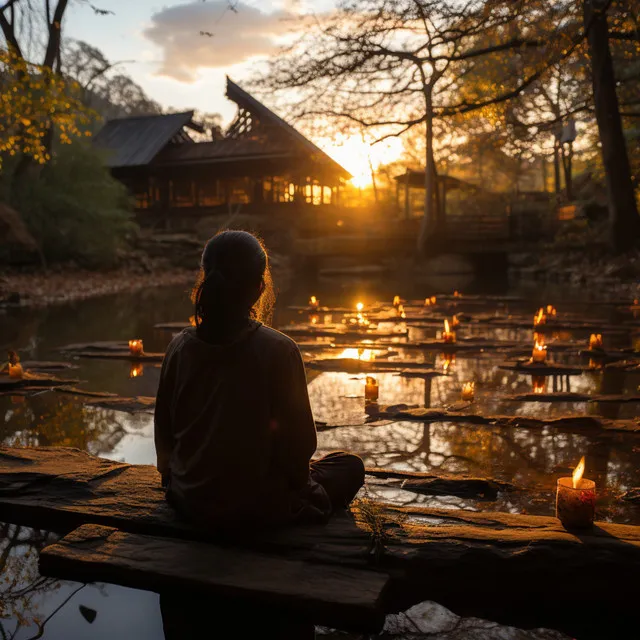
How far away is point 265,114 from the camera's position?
31.6 m

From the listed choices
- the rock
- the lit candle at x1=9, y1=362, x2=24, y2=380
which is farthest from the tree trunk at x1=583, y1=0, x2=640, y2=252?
the rock

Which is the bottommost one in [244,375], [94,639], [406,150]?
[94,639]

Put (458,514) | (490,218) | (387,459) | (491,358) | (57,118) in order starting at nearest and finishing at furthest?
1. (458,514)
2. (387,459)
3. (491,358)
4. (57,118)
5. (490,218)

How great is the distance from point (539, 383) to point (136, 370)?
4535 millimetres

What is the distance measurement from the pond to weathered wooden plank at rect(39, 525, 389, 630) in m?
0.17

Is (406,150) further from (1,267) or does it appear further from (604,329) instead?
(604,329)

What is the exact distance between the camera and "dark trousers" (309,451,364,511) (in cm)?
289

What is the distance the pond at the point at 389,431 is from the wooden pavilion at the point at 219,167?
22657mm

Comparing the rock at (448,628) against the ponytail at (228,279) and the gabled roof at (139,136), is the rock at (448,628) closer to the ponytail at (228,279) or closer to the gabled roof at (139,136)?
the ponytail at (228,279)

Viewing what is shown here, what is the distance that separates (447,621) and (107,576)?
1.30 m

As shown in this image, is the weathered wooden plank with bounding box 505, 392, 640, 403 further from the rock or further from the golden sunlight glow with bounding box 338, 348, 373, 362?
the rock

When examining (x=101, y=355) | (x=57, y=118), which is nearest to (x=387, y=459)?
(x=101, y=355)

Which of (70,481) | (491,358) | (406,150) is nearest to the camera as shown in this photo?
(70,481)

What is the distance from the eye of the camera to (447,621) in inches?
93.7
